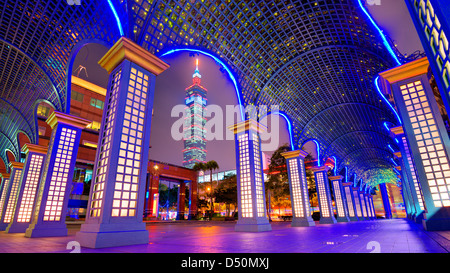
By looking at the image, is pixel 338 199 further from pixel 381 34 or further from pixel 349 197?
pixel 381 34

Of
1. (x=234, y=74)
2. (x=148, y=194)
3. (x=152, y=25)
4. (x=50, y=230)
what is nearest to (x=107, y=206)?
(x=50, y=230)

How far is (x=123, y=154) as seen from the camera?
22.2 feet

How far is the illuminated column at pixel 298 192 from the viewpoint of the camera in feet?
53.0

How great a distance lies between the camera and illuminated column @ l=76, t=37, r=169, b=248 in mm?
5906

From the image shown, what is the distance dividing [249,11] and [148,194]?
114 ft

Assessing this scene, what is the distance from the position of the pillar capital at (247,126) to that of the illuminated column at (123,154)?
19.8ft

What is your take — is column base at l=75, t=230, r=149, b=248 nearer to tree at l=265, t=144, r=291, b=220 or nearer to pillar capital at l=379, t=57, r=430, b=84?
pillar capital at l=379, t=57, r=430, b=84

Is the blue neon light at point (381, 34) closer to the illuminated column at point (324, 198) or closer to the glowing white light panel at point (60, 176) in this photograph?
the illuminated column at point (324, 198)

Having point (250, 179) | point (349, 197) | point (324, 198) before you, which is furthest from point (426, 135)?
point (349, 197)

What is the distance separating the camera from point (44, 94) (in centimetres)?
1352

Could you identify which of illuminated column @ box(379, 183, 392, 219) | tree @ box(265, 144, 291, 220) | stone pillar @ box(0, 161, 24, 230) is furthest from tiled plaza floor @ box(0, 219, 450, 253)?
illuminated column @ box(379, 183, 392, 219)

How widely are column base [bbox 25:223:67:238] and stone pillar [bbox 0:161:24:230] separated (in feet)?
27.2

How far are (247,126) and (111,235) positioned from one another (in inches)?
355

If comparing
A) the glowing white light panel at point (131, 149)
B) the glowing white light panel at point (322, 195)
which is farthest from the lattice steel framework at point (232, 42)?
the glowing white light panel at point (322, 195)
